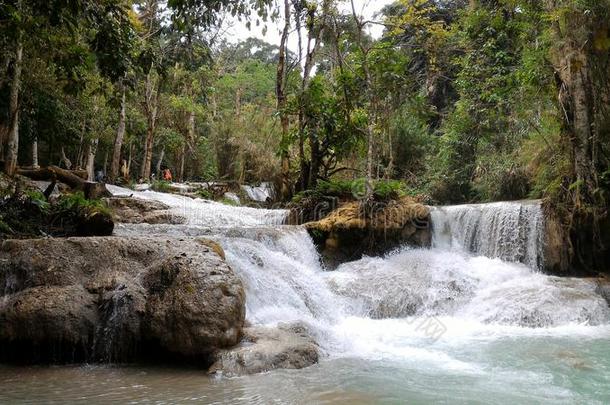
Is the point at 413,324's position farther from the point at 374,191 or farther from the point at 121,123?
the point at 121,123

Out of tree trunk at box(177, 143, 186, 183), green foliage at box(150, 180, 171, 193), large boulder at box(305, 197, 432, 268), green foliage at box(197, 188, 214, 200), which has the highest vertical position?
tree trunk at box(177, 143, 186, 183)

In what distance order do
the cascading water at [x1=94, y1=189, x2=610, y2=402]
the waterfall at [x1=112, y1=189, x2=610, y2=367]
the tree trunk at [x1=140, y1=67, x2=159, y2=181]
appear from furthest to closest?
the tree trunk at [x1=140, y1=67, x2=159, y2=181]
the waterfall at [x1=112, y1=189, x2=610, y2=367]
the cascading water at [x1=94, y1=189, x2=610, y2=402]

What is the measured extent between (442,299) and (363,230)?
2.62 m

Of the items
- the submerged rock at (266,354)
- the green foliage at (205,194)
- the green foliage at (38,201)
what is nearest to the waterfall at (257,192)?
the green foliage at (205,194)

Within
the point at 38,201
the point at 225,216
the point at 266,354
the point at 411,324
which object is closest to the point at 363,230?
the point at 411,324

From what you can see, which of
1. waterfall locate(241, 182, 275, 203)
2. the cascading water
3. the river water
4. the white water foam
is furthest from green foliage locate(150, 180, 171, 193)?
the cascading water

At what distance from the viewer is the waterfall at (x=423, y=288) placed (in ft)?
24.2

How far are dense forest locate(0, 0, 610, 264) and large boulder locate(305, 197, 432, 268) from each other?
62 centimetres

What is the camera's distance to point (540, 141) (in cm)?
1366

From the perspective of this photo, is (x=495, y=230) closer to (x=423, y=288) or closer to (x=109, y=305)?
(x=423, y=288)

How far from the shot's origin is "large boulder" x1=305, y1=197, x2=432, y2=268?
11.2m

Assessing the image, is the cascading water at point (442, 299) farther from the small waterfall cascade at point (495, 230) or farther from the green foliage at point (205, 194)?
the green foliage at point (205, 194)

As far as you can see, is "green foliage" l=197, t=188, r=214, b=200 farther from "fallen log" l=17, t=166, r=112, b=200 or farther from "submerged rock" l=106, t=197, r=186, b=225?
"fallen log" l=17, t=166, r=112, b=200

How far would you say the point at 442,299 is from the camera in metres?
9.19
